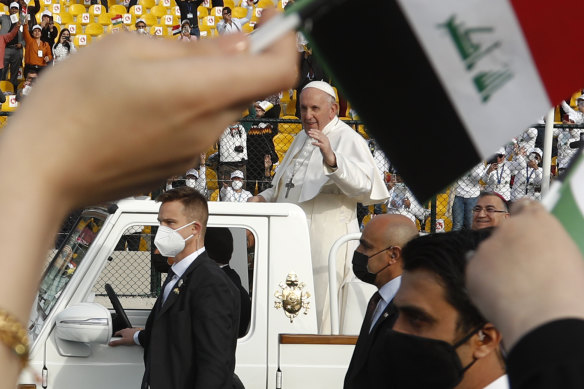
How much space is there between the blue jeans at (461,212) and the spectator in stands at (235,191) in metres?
2.08

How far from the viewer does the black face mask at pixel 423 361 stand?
2.30 metres

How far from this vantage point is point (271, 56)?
0.72 meters

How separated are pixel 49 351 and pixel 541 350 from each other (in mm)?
4186

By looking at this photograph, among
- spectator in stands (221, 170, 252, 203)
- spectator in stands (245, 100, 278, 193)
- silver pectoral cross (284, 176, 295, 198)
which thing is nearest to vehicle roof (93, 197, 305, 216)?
silver pectoral cross (284, 176, 295, 198)

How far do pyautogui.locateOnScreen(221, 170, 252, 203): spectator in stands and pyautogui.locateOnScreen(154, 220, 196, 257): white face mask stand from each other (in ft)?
15.4

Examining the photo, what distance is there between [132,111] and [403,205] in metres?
9.92

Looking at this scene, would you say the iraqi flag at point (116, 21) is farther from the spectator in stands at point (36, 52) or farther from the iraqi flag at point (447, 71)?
the iraqi flag at point (447, 71)

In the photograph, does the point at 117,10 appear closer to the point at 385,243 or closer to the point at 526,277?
the point at 385,243

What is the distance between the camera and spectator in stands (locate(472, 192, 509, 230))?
583cm

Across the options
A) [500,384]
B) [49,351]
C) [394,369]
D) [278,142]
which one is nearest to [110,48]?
[500,384]

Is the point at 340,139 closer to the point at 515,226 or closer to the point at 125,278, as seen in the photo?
the point at 125,278

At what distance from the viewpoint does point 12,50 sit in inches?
770

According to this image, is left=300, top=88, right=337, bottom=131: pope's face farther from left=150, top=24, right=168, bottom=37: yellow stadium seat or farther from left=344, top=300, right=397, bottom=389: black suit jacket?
left=150, top=24, right=168, bottom=37: yellow stadium seat

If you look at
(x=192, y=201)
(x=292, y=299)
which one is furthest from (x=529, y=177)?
(x=192, y=201)
